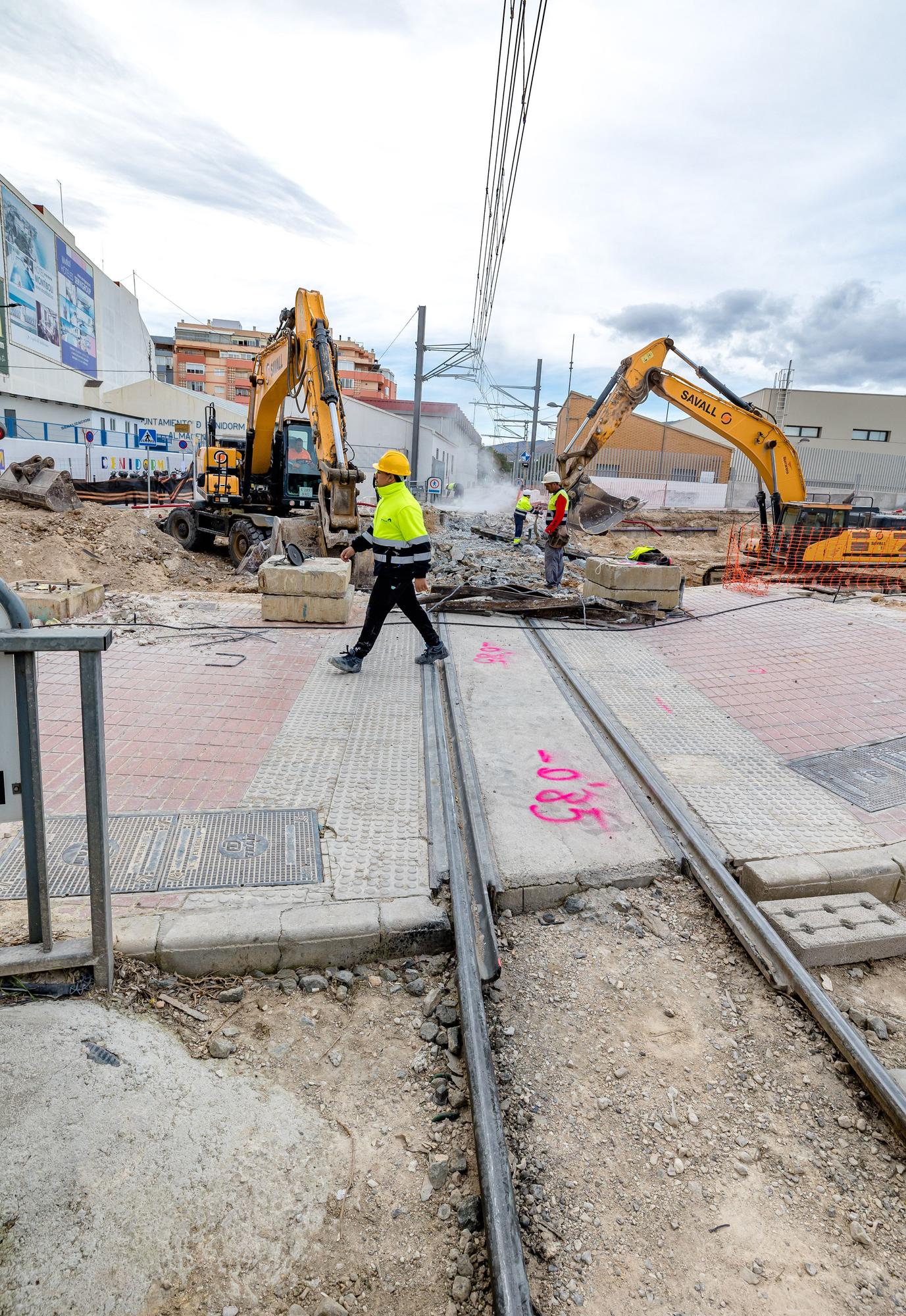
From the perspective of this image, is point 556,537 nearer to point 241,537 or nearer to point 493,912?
point 241,537

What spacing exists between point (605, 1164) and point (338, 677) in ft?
16.8

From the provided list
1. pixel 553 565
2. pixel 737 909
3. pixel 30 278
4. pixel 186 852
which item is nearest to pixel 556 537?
pixel 553 565

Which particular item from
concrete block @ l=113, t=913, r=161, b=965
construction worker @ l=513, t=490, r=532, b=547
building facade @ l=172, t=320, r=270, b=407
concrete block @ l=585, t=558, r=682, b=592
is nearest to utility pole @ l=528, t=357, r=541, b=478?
construction worker @ l=513, t=490, r=532, b=547

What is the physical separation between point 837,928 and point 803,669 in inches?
196

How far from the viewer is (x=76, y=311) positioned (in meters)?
41.3

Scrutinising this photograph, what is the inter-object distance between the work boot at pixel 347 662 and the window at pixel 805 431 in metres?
47.5

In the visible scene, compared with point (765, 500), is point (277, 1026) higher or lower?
lower

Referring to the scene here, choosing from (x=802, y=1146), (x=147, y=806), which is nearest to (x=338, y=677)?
(x=147, y=806)

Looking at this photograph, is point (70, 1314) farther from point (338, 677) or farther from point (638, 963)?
point (338, 677)

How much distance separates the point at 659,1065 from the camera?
2830 mm

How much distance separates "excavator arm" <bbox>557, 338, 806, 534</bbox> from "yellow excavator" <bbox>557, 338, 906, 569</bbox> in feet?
0.04

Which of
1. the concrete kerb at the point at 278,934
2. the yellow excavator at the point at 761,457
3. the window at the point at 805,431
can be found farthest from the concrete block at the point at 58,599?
the window at the point at 805,431

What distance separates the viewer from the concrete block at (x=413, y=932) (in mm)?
3355

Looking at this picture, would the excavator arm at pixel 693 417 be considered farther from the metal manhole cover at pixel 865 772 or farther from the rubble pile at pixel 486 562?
the metal manhole cover at pixel 865 772
